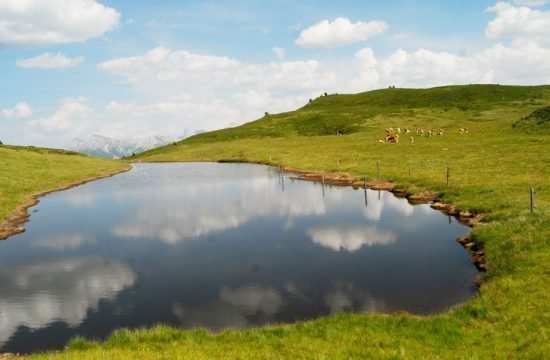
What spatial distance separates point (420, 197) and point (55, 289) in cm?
3713

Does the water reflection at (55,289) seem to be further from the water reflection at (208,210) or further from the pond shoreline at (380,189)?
the pond shoreline at (380,189)

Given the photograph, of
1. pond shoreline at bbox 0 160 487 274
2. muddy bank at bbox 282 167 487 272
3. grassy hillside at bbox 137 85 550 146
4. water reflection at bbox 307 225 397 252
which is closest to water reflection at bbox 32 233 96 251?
pond shoreline at bbox 0 160 487 274

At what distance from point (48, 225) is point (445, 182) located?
42383mm

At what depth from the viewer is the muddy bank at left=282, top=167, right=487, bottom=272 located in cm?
2934

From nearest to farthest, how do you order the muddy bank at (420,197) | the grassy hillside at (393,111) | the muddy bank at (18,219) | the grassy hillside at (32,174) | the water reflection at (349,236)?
the muddy bank at (420,197)
the water reflection at (349,236)
the muddy bank at (18,219)
the grassy hillside at (32,174)
the grassy hillside at (393,111)

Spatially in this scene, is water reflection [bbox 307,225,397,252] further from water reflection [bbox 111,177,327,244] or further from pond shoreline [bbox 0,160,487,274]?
pond shoreline [bbox 0,160,487,274]

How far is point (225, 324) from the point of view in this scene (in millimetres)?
20500

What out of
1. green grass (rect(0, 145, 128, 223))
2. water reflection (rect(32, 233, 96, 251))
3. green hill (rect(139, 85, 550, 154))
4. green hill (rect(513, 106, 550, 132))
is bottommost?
water reflection (rect(32, 233, 96, 251))

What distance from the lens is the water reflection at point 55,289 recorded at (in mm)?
21594

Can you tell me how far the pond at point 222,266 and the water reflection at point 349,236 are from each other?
9 cm

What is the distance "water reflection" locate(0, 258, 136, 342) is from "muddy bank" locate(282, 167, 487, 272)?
868 inches

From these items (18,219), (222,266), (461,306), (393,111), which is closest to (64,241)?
(18,219)

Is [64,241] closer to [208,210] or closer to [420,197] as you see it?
[208,210]

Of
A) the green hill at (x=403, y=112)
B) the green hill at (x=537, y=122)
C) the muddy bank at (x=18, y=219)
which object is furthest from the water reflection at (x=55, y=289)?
the green hill at (x=403, y=112)
